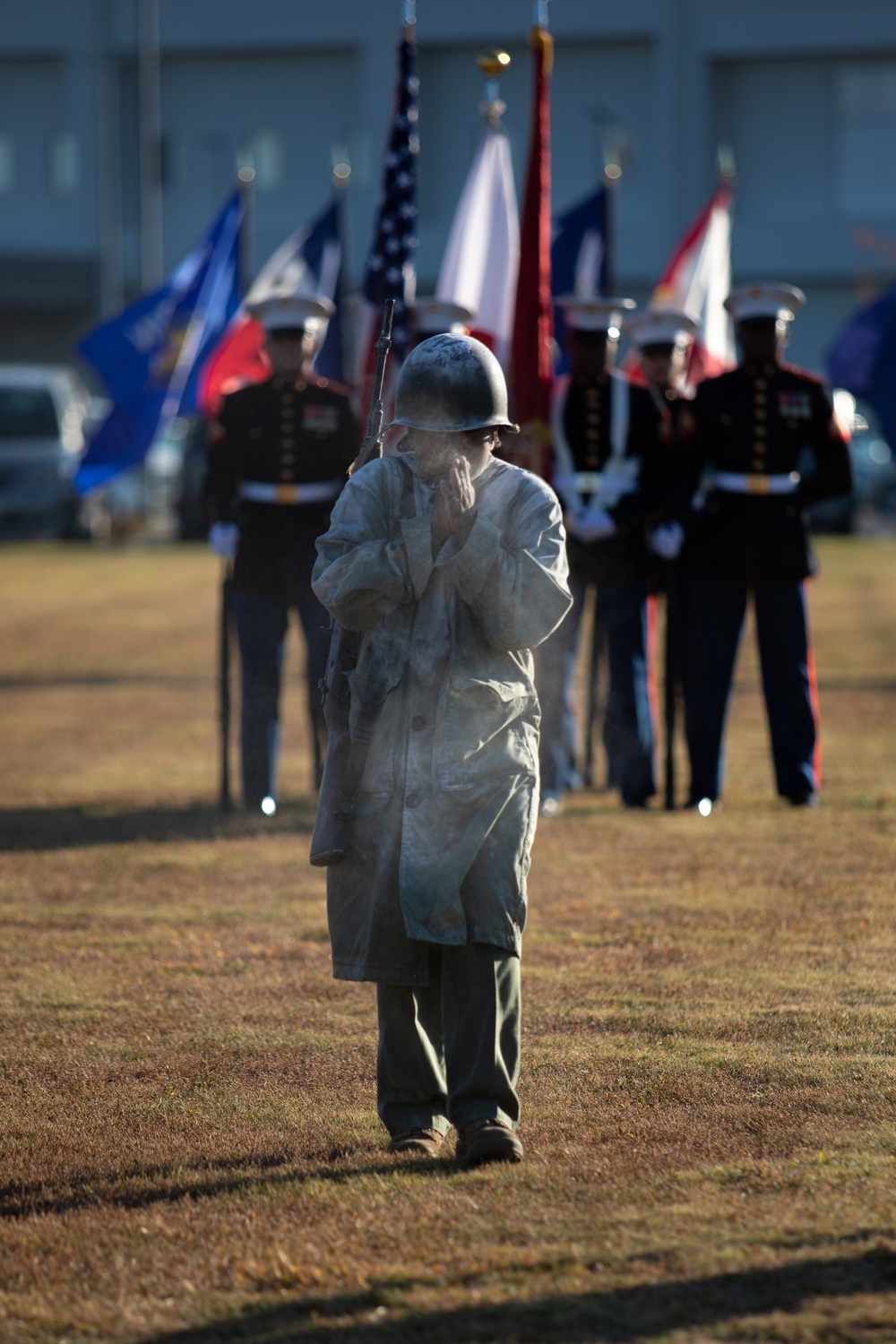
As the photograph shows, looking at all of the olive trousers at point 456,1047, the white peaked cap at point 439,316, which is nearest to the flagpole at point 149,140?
the white peaked cap at point 439,316

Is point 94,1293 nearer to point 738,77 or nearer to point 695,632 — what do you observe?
point 695,632

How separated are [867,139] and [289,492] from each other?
115 feet

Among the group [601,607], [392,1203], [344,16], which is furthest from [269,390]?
[344,16]

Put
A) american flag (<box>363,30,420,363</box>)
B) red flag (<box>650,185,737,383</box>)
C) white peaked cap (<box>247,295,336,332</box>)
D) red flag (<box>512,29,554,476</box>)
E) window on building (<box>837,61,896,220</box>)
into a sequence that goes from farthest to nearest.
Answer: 1. window on building (<box>837,61,896,220</box>)
2. red flag (<box>650,185,737,383</box>)
3. american flag (<box>363,30,420,363</box>)
4. red flag (<box>512,29,554,476</box>)
5. white peaked cap (<box>247,295,336,332</box>)

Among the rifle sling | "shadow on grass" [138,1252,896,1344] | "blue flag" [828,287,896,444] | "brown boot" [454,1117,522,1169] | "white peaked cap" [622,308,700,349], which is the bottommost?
"brown boot" [454,1117,522,1169]

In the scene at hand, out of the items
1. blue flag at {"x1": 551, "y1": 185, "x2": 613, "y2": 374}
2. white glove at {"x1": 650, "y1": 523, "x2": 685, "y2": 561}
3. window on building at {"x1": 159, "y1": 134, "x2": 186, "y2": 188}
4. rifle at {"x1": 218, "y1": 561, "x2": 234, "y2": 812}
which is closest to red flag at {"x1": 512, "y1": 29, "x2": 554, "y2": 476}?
white glove at {"x1": 650, "y1": 523, "x2": 685, "y2": 561}

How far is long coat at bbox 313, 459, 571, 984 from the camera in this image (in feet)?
14.3

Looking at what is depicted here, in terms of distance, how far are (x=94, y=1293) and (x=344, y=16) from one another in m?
39.6

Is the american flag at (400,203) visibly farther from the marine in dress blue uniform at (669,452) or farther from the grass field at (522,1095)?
the grass field at (522,1095)

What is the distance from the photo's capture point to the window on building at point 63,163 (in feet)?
143

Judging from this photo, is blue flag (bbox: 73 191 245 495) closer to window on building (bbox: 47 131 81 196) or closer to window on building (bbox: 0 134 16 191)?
window on building (bbox: 47 131 81 196)

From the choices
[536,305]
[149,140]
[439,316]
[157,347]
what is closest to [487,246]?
[536,305]

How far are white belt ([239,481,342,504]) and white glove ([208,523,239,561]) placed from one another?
158 mm

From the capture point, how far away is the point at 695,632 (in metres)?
9.08
